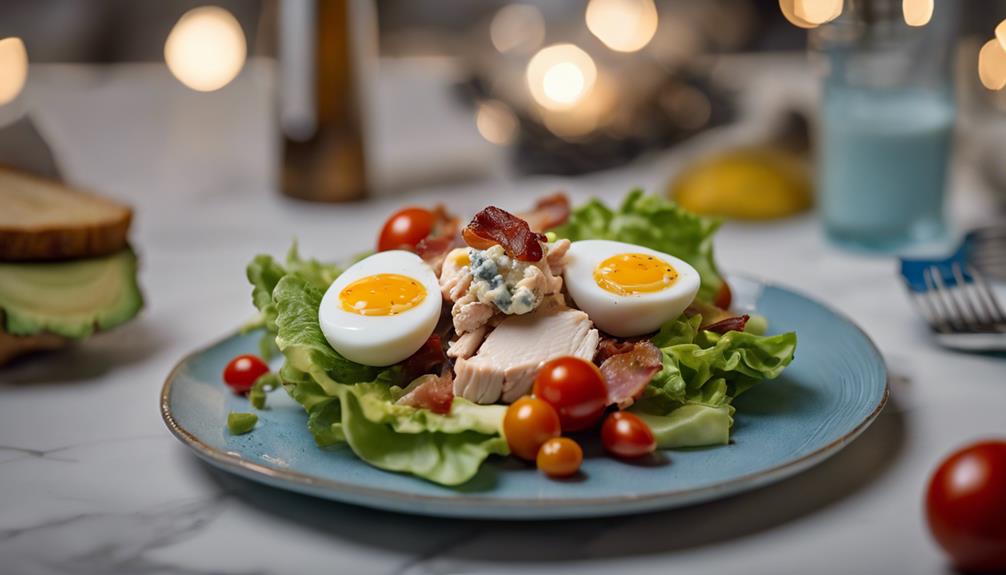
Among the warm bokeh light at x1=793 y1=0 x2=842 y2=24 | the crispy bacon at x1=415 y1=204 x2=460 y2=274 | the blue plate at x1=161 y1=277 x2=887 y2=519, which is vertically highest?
the warm bokeh light at x1=793 y1=0 x2=842 y2=24

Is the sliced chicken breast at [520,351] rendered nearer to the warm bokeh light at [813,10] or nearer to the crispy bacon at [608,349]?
the crispy bacon at [608,349]

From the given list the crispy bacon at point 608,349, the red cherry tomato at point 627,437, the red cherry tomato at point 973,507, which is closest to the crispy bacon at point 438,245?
the crispy bacon at point 608,349

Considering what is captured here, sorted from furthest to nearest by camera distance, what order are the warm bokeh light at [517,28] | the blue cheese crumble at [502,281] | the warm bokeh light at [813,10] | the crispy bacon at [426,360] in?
the warm bokeh light at [517,28] < the warm bokeh light at [813,10] < the crispy bacon at [426,360] < the blue cheese crumble at [502,281]

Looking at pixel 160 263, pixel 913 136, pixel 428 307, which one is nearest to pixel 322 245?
pixel 160 263

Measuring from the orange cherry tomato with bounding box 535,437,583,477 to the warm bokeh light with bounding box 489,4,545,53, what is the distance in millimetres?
5700

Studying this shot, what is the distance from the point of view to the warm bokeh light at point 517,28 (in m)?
8.01

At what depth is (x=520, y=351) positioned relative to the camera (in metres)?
2.69

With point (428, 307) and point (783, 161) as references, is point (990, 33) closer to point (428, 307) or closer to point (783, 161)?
point (783, 161)

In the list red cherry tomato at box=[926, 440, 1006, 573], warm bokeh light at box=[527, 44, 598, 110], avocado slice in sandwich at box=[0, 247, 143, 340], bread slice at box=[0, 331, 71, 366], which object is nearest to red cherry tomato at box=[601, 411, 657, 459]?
red cherry tomato at box=[926, 440, 1006, 573]

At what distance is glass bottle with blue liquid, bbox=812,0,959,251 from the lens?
13.8 ft

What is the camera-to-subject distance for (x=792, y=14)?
851 cm

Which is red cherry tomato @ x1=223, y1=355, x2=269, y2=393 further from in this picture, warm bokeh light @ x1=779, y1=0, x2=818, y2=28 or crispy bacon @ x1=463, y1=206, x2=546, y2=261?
warm bokeh light @ x1=779, y1=0, x2=818, y2=28

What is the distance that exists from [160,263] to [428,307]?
224 cm

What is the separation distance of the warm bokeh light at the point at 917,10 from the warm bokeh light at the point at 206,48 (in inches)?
182
